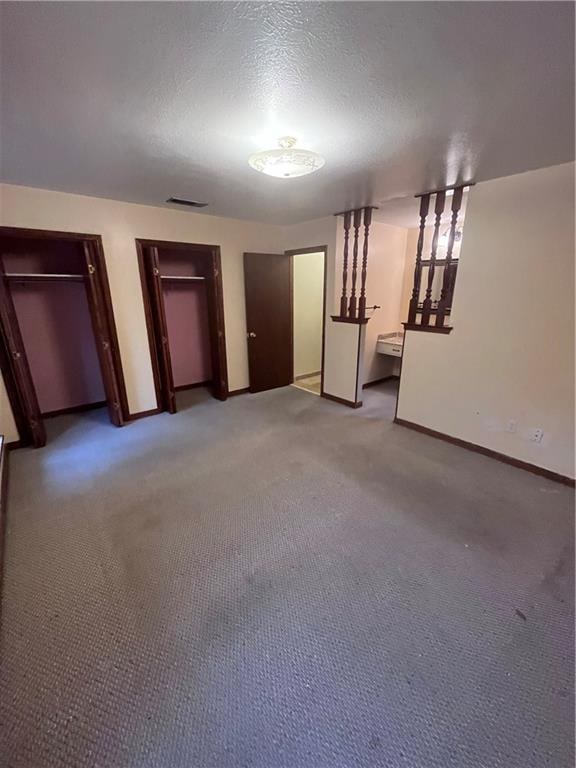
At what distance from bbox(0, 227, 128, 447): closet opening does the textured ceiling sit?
36.7 inches

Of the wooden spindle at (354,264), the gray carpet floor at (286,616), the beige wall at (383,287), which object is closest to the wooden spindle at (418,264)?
the wooden spindle at (354,264)

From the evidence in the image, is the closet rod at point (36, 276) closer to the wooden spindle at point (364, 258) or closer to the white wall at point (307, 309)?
the white wall at point (307, 309)

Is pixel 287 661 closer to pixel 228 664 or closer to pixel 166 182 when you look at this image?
pixel 228 664

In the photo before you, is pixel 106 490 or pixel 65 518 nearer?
pixel 65 518

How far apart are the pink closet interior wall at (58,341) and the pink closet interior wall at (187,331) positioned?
99cm

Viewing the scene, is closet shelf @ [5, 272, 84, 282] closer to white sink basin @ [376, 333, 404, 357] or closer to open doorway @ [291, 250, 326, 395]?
open doorway @ [291, 250, 326, 395]

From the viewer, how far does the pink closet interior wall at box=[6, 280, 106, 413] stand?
3439 mm

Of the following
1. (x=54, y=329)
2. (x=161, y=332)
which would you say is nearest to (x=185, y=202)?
(x=161, y=332)

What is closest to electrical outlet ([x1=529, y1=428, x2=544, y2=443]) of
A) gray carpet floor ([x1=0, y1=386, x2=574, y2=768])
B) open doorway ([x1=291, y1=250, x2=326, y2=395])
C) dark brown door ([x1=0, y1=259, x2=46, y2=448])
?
gray carpet floor ([x1=0, y1=386, x2=574, y2=768])

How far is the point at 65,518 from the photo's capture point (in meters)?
2.14

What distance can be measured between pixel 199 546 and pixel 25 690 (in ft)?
2.83

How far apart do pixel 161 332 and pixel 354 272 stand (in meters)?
2.38

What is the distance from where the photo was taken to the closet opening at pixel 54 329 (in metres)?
2.85

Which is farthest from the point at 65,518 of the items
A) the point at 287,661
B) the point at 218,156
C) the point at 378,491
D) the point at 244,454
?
the point at 218,156
